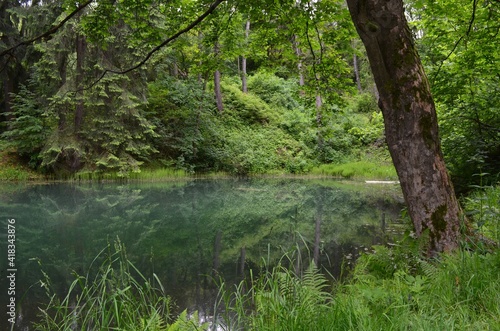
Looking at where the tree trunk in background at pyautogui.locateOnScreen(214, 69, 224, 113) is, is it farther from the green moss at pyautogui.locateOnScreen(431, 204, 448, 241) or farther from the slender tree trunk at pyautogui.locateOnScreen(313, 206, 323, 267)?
the green moss at pyautogui.locateOnScreen(431, 204, 448, 241)

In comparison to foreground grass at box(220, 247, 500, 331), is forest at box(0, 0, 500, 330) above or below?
above

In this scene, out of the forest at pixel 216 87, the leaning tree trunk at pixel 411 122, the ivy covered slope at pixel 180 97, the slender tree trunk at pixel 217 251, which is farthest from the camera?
the ivy covered slope at pixel 180 97

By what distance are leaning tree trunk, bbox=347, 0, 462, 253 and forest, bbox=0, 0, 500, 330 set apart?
1cm

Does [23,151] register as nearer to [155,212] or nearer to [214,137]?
[214,137]

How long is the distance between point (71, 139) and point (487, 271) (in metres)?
16.7

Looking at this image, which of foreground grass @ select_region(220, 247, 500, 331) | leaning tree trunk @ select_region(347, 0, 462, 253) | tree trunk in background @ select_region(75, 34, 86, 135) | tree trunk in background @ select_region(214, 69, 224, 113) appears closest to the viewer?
foreground grass @ select_region(220, 247, 500, 331)

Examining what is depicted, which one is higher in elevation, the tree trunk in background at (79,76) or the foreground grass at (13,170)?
the tree trunk in background at (79,76)

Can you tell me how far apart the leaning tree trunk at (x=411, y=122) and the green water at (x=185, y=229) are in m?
1.04

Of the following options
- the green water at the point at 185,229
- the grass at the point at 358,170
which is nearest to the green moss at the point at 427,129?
the green water at the point at 185,229

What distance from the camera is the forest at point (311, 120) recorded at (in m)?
2.54

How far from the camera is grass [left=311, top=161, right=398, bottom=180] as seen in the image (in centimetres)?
1942

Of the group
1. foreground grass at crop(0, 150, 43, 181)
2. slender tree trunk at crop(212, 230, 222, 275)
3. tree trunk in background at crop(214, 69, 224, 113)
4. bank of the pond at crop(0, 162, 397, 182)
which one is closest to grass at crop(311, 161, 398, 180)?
bank of the pond at crop(0, 162, 397, 182)

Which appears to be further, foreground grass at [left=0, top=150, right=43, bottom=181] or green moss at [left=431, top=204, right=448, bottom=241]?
foreground grass at [left=0, top=150, right=43, bottom=181]

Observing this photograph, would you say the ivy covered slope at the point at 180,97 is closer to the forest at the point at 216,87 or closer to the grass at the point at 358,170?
the forest at the point at 216,87
